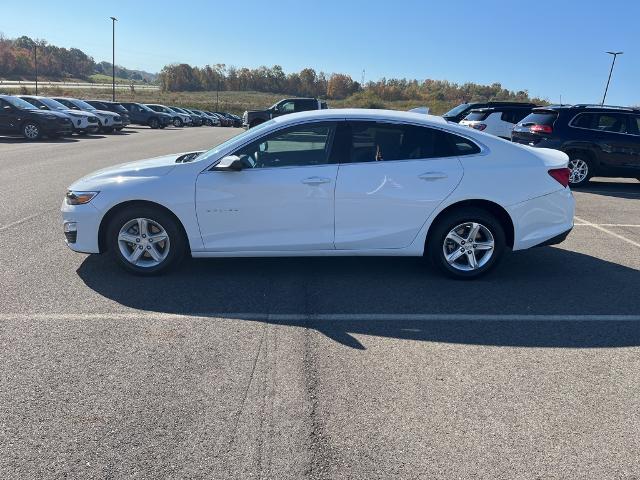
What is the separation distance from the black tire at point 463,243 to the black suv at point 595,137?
700cm

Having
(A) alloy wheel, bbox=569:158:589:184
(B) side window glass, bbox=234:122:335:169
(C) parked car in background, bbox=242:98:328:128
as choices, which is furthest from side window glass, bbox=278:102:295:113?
(B) side window glass, bbox=234:122:335:169

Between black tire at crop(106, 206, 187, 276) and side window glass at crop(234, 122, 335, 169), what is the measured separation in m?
0.93

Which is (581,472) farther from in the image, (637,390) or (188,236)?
Result: (188,236)

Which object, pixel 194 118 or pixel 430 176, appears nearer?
pixel 430 176

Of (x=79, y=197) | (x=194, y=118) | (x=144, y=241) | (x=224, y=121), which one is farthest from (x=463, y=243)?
(x=224, y=121)

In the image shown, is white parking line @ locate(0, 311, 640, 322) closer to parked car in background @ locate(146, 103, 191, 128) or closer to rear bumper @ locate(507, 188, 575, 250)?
rear bumper @ locate(507, 188, 575, 250)

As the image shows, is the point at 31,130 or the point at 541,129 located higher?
the point at 541,129

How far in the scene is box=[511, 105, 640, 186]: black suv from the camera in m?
11.5

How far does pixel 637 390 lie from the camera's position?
3477 millimetres

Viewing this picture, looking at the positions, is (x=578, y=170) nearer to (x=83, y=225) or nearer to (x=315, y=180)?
(x=315, y=180)

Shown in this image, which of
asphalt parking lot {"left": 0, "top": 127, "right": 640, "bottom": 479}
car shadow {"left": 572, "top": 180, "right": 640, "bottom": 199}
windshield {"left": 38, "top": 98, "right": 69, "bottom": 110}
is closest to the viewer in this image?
asphalt parking lot {"left": 0, "top": 127, "right": 640, "bottom": 479}

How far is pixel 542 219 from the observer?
542 cm

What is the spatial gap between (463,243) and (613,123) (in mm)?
8245

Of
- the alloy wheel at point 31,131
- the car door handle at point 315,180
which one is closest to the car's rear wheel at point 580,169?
the car door handle at point 315,180
